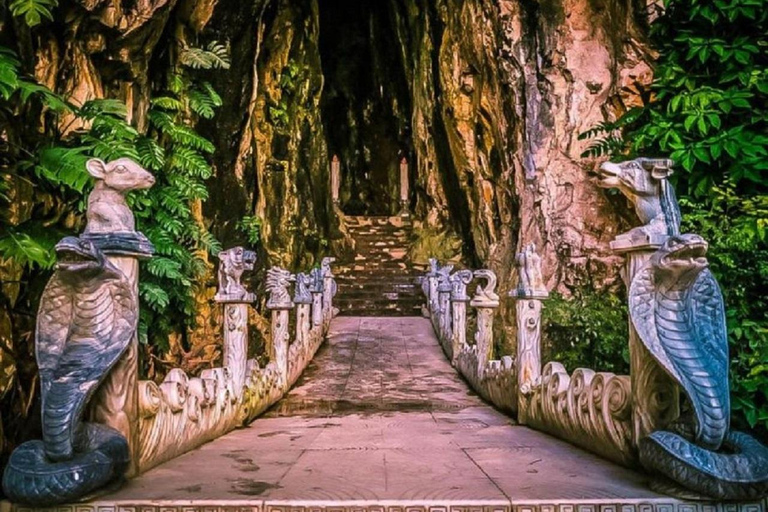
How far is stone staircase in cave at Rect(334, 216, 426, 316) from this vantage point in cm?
1405

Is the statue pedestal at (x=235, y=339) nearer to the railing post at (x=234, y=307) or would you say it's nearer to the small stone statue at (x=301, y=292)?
the railing post at (x=234, y=307)

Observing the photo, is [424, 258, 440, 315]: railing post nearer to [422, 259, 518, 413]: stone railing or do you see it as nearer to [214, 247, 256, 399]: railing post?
[422, 259, 518, 413]: stone railing

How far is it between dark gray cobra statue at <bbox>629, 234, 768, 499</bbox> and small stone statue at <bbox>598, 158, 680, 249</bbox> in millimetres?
190

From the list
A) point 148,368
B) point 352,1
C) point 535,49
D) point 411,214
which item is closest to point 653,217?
point 148,368

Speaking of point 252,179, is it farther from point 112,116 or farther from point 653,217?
point 653,217

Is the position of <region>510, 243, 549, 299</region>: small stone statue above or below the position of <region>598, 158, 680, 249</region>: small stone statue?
below

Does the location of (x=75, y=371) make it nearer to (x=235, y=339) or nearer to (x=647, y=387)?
(x=235, y=339)

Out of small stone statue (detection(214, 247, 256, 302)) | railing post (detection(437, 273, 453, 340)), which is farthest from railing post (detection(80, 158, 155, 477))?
railing post (detection(437, 273, 453, 340))

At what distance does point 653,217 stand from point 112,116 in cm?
397

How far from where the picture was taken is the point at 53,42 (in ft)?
15.6

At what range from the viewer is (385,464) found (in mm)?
3145

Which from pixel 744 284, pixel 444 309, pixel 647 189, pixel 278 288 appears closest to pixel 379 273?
pixel 444 309

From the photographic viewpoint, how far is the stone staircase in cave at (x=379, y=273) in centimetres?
1405

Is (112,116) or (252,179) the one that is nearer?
(112,116)
